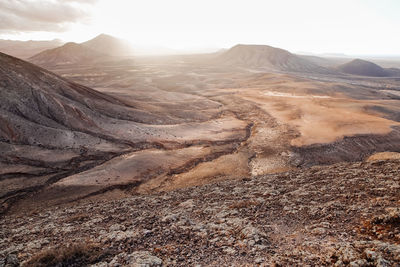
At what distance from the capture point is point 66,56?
146 m

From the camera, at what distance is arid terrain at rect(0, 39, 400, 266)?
8.14m

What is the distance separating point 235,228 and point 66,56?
168m

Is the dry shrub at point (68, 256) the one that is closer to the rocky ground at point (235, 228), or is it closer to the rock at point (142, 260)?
the rocky ground at point (235, 228)

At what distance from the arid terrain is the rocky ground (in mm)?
59

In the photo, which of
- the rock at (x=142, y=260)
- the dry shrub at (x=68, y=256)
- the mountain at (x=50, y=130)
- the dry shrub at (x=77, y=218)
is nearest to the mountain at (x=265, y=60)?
the mountain at (x=50, y=130)

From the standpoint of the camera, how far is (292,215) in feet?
32.9

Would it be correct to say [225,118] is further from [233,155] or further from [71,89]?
[71,89]

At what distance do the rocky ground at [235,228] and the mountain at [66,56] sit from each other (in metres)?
149

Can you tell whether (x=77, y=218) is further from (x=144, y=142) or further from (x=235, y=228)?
(x=144, y=142)

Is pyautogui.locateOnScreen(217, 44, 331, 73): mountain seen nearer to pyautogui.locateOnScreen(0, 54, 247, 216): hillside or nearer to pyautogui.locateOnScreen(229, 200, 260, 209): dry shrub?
pyautogui.locateOnScreen(0, 54, 247, 216): hillside

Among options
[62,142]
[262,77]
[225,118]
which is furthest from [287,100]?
[62,142]

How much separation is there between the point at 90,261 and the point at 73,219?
4.89 metres

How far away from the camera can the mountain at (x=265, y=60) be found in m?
136

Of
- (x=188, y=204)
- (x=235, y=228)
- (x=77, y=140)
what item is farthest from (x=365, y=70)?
(x=235, y=228)
